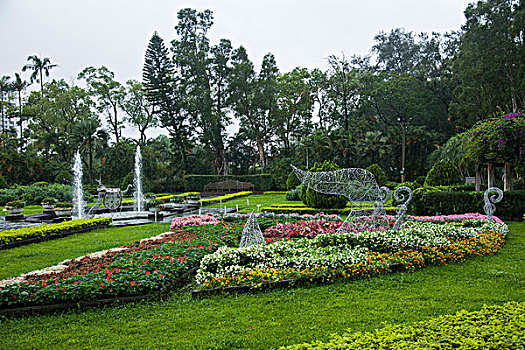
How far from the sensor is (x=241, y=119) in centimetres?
3800

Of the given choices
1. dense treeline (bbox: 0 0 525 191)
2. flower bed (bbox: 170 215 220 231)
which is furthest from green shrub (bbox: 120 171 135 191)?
flower bed (bbox: 170 215 220 231)

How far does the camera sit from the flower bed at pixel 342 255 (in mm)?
5707

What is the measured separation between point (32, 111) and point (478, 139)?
122ft

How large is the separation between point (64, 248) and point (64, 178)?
22968 mm

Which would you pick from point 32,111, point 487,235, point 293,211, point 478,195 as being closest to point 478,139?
point 478,195

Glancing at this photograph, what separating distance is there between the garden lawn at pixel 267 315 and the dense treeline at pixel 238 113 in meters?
25.0

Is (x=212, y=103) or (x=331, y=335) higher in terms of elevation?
(x=212, y=103)

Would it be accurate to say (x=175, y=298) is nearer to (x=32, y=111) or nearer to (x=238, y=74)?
(x=238, y=74)

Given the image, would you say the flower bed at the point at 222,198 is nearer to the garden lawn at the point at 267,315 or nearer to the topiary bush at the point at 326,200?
the topiary bush at the point at 326,200

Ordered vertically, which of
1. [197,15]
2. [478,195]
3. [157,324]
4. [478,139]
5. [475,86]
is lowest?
[157,324]

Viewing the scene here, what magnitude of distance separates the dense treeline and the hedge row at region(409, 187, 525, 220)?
16.7 meters

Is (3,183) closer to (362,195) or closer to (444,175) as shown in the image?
(362,195)

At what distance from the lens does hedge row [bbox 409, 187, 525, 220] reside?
Result: 11.8 meters

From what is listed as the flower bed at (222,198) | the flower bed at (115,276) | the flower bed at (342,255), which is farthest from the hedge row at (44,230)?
the flower bed at (222,198)
